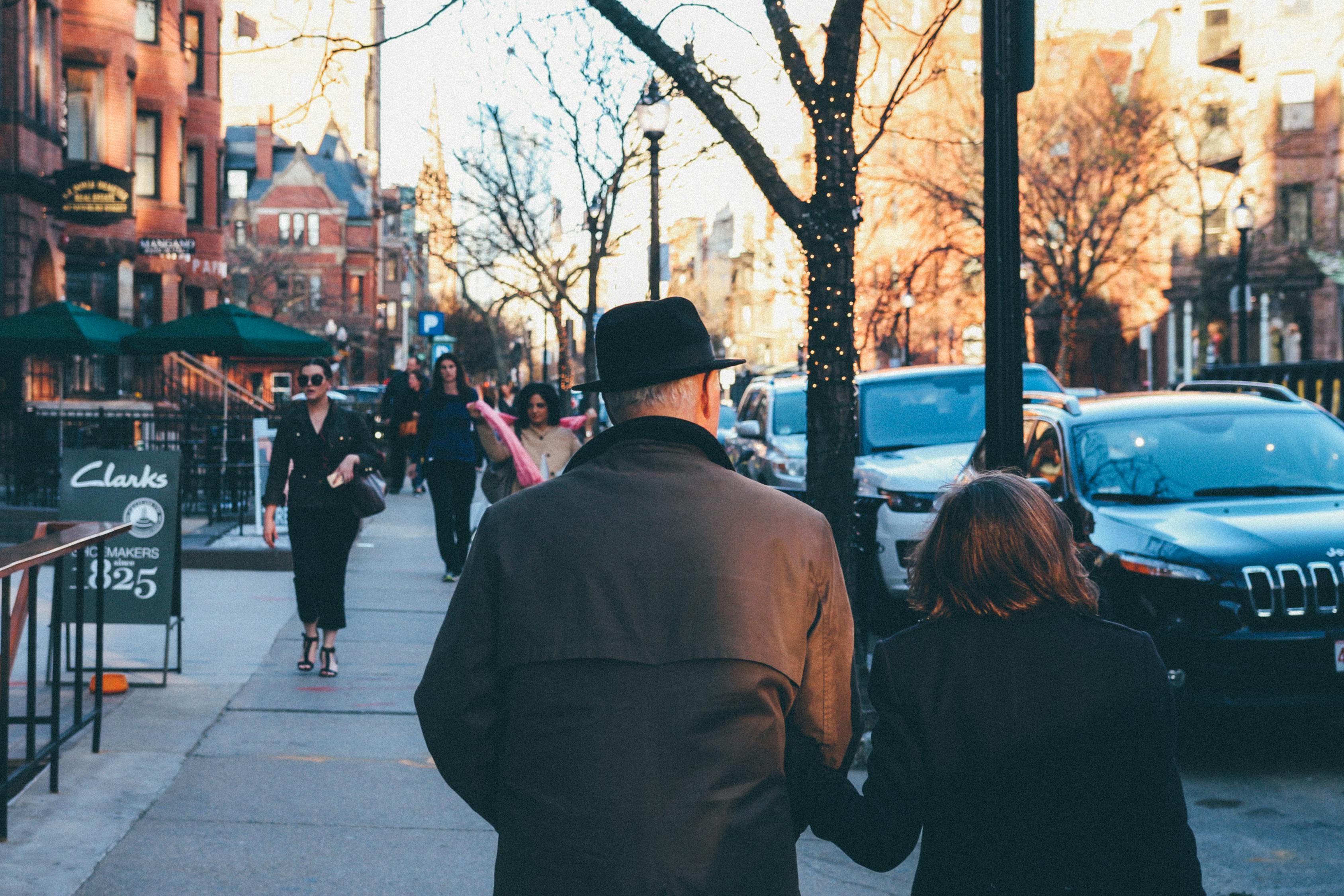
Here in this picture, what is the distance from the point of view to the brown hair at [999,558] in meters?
2.72

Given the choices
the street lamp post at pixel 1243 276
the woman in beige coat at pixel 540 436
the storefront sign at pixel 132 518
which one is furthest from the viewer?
the street lamp post at pixel 1243 276

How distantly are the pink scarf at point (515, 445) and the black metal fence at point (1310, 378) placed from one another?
9406 millimetres

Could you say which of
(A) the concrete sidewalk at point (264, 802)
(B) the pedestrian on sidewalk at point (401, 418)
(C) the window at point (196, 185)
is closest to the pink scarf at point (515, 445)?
(A) the concrete sidewalk at point (264, 802)

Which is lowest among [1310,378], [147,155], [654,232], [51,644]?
[51,644]

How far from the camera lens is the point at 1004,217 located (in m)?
6.43

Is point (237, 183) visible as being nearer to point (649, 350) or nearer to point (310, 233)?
point (310, 233)

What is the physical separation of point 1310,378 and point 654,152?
8.85 metres

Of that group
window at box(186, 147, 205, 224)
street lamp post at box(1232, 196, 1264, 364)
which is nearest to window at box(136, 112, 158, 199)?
window at box(186, 147, 205, 224)

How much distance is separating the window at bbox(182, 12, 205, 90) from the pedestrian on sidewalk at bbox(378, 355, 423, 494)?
17.2 metres

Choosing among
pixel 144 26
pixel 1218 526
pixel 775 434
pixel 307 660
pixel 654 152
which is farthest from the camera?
pixel 144 26

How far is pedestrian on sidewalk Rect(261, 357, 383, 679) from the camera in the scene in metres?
8.59

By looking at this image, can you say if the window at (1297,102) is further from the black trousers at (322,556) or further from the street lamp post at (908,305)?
the black trousers at (322,556)

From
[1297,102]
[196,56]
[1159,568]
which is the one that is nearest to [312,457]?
[1159,568]

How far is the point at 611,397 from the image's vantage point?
9.25ft
